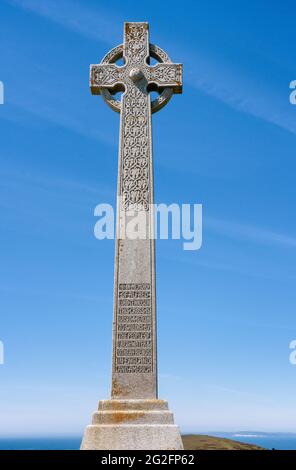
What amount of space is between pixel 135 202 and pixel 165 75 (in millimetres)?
2907

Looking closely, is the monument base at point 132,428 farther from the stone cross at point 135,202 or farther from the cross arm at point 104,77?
the cross arm at point 104,77

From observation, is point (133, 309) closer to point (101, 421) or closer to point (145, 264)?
point (145, 264)

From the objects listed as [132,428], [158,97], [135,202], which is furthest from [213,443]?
[158,97]

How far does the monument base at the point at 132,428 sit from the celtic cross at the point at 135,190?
281 millimetres

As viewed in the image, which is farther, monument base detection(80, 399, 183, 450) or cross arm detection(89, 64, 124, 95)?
cross arm detection(89, 64, 124, 95)

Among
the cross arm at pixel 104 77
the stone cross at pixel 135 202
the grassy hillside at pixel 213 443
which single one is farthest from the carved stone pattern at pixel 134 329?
the cross arm at pixel 104 77

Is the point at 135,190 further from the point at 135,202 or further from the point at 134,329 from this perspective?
the point at 134,329

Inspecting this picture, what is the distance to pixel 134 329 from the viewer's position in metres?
9.68

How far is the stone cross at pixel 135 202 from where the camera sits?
30.9 ft

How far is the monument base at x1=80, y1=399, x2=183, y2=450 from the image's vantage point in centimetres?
861

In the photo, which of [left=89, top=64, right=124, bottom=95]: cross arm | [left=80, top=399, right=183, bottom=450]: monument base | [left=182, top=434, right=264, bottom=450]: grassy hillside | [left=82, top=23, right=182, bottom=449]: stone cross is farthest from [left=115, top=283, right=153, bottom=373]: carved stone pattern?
[left=89, top=64, right=124, bottom=95]: cross arm

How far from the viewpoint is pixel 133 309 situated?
32.1ft

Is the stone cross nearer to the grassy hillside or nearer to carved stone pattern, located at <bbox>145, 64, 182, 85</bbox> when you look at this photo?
carved stone pattern, located at <bbox>145, 64, 182, 85</bbox>
